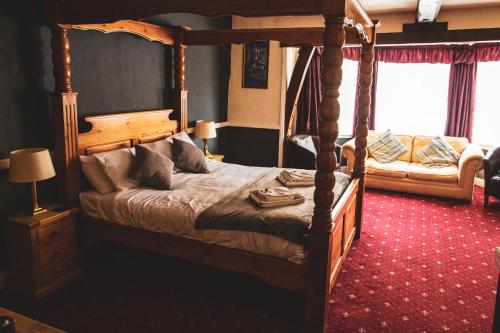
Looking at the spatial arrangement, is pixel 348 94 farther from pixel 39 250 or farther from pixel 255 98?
pixel 39 250

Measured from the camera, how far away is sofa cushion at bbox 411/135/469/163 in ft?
20.2

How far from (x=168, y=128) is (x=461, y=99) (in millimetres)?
4925

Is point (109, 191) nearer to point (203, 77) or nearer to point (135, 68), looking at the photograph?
point (135, 68)

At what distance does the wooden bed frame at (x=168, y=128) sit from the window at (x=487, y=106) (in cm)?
371

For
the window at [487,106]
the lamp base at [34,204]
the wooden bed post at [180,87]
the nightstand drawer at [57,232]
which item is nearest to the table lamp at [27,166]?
the lamp base at [34,204]

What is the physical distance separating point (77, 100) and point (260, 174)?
1.86 meters

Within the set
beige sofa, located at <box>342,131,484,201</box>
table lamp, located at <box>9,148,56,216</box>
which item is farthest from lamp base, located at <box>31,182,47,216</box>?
beige sofa, located at <box>342,131,484,201</box>

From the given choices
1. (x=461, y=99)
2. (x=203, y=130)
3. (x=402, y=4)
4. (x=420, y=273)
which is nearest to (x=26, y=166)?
(x=203, y=130)

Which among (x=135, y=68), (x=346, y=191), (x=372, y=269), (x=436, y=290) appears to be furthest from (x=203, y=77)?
(x=436, y=290)

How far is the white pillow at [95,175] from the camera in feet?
11.1

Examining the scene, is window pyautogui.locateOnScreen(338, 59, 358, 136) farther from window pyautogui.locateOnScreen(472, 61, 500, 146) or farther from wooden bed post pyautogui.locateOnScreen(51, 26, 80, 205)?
wooden bed post pyautogui.locateOnScreen(51, 26, 80, 205)

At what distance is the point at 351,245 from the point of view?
4.06 m

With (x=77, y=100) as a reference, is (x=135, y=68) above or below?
above

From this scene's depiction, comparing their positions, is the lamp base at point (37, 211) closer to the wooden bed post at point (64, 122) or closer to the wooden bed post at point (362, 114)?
the wooden bed post at point (64, 122)
